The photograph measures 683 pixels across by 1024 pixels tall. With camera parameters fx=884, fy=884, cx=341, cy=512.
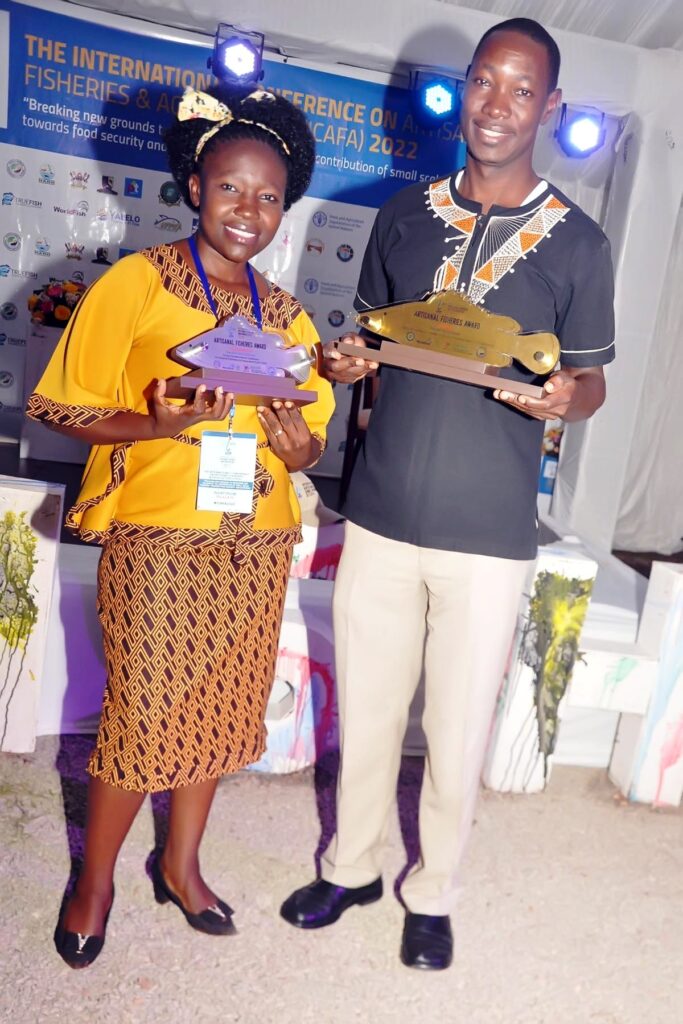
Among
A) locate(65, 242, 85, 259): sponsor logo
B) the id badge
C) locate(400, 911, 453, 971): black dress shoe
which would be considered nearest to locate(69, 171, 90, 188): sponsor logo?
locate(65, 242, 85, 259): sponsor logo

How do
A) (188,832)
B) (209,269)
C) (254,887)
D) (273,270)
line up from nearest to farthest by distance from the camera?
(209,269)
(188,832)
(254,887)
(273,270)

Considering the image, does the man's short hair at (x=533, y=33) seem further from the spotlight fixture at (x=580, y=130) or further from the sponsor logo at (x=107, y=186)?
the sponsor logo at (x=107, y=186)

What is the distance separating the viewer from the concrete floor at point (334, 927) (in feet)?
6.01

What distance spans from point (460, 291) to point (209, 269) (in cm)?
49

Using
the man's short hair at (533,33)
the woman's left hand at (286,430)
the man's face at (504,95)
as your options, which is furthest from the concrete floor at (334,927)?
the man's short hair at (533,33)

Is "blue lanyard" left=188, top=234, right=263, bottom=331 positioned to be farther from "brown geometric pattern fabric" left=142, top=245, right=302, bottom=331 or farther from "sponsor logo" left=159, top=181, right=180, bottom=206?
"sponsor logo" left=159, top=181, right=180, bottom=206

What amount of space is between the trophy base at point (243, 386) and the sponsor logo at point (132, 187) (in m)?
5.07

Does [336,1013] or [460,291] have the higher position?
[460,291]

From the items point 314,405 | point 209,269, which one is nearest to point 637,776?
point 314,405

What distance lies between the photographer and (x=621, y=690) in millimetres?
2740

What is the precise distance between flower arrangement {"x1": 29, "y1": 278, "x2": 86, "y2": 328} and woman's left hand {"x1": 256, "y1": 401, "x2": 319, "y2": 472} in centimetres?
458

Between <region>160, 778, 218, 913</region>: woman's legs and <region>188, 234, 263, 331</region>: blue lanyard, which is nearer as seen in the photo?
<region>188, 234, 263, 331</region>: blue lanyard

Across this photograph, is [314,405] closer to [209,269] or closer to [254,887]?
[209,269]

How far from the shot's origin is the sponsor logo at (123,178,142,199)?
6.14 meters
